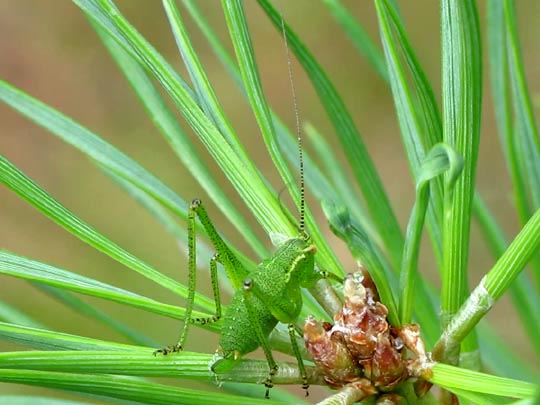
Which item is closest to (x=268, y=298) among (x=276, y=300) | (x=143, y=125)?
(x=276, y=300)

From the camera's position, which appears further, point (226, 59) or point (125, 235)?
point (125, 235)

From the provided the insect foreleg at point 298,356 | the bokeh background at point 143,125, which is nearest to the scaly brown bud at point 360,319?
the insect foreleg at point 298,356

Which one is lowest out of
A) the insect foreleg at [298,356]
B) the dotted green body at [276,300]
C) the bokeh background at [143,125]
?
the insect foreleg at [298,356]

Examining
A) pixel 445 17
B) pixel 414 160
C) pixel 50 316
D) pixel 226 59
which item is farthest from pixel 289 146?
pixel 50 316

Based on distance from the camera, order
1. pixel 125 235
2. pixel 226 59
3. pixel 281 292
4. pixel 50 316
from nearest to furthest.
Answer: pixel 281 292, pixel 226 59, pixel 50 316, pixel 125 235

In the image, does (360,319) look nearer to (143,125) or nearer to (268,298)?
(268,298)

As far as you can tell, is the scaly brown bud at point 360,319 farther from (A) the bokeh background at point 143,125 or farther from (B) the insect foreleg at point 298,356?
(A) the bokeh background at point 143,125

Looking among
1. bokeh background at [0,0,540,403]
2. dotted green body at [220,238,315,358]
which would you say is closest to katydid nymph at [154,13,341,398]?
dotted green body at [220,238,315,358]

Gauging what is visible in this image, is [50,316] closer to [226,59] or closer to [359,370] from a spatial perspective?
[226,59]
